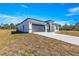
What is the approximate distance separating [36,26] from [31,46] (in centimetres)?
93

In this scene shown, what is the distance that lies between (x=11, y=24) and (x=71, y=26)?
7.20ft

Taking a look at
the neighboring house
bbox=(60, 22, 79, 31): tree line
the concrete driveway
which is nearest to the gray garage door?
the neighboring house

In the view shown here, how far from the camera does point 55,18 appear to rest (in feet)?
20.6

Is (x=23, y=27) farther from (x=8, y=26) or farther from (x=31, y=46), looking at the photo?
(x=31, y=46)

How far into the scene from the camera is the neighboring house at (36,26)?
21.1 feet

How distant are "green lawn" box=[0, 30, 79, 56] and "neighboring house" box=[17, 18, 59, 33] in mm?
234

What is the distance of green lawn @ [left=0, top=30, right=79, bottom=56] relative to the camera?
5.56 m

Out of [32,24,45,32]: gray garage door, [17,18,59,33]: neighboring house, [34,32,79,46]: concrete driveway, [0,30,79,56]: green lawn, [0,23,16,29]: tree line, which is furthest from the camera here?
[34,32,79,46]: concrete driveway

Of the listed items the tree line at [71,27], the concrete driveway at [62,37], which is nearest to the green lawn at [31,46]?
the concrete driveway at [62,37]

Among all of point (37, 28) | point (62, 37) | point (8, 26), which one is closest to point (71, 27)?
point (62, 37)

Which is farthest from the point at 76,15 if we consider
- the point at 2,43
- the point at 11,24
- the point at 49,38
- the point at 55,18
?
the point at 2,43

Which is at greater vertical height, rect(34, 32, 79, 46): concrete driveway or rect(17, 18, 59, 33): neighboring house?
rect(17, 18, 59, 33): neighboring house

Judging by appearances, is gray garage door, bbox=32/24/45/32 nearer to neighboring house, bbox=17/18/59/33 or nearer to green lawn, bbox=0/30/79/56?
neighboring house, bbox=17/18/59/33

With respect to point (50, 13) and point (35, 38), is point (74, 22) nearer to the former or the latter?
point (50, 13)
